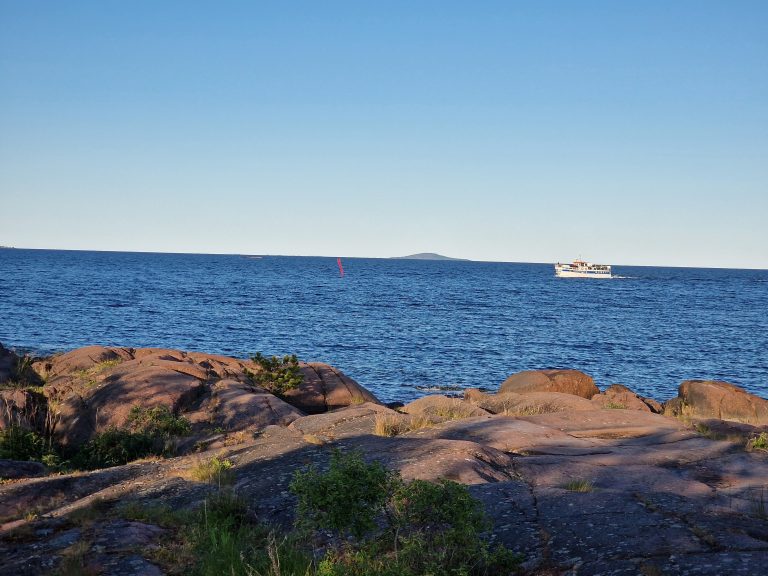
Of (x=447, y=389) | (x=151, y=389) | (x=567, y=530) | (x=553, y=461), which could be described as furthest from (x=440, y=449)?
(x=447, y=389)

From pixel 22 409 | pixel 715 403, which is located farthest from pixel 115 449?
pixel 715 403

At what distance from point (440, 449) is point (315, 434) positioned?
366cm

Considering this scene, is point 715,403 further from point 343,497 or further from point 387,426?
point 343,497

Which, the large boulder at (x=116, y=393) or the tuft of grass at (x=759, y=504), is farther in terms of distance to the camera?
the large boulder at (x=116, y=393)

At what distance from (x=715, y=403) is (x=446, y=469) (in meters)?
19.2

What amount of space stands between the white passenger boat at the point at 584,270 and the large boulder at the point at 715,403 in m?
138

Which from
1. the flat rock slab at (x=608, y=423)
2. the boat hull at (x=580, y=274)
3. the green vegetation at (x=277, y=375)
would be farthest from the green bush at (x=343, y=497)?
the boat hull at (x=580, y=274)

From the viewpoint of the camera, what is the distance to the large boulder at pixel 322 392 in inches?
877

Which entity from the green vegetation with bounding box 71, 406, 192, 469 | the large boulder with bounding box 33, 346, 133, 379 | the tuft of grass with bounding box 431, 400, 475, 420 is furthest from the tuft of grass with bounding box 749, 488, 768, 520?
the large boulder with bounding box 33, 346, 133, 379

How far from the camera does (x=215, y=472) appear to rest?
1037 centimetres

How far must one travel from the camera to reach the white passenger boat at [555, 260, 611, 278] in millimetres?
159137

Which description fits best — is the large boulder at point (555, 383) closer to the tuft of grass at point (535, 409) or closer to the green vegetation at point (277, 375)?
the tuft of grass at point (535, 409)

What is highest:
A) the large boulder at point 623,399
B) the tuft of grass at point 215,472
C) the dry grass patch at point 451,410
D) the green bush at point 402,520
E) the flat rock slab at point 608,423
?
the green bush at point 402,520

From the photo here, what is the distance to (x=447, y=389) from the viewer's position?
108 feet
